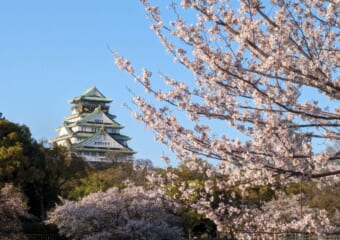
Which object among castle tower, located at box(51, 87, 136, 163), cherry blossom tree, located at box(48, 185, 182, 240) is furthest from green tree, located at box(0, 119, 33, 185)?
castle tower, located at box(51, 87, 136, 163)

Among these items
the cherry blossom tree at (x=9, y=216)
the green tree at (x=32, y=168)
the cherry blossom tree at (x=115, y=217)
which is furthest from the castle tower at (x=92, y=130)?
the cherry blossom tree at (x=9, y=216)

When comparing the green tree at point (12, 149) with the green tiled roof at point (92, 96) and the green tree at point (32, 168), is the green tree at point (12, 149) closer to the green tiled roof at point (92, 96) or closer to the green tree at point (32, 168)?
the green tree at point (32, 168)

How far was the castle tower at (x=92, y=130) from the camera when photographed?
3021 inches

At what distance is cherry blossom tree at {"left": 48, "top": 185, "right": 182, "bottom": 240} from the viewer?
19.5 meters

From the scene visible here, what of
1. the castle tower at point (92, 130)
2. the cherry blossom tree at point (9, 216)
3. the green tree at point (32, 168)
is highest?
the castle tower at point (92, 130)

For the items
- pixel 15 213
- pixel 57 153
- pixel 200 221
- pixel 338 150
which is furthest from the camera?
pixel 57 153

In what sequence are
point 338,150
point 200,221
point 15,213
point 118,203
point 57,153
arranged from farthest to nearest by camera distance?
point 57,153, point 200,221, point 118,203, point 15,213, point 338,150

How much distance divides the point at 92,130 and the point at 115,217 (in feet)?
207

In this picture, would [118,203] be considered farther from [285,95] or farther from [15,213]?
[285,95]

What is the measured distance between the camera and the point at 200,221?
84.6 feet

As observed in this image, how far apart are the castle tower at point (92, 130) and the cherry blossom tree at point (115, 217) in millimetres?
49770

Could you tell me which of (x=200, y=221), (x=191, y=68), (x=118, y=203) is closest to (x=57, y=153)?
(x=200, y=221)

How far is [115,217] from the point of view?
66.5 ft

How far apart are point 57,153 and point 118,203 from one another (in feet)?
69.0
